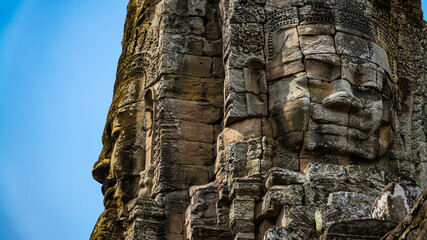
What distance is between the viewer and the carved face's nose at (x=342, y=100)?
15.5 m

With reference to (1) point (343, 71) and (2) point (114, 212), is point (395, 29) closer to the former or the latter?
(1) point (343, 71)

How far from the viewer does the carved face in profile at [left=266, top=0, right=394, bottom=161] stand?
1543 cm

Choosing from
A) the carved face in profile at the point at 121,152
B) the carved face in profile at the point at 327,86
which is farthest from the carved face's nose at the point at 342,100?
the carved face in profile at the point at 121,152

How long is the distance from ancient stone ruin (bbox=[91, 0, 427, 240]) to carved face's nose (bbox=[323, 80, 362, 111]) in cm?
2

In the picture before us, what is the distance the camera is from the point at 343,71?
15.8 m

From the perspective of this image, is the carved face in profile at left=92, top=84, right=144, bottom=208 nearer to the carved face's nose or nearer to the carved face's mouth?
the carved face's mouth

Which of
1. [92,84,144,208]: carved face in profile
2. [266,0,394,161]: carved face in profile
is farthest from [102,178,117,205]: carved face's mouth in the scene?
[266,0,394,161]: carved face in profile

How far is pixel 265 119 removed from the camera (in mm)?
15812

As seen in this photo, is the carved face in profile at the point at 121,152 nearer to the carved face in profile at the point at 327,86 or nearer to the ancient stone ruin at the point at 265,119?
the ancient stone ruin at the point at 265,119

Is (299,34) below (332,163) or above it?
above

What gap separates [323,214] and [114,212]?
22.5 feet

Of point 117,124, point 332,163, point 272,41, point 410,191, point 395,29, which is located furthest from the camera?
point 117,124

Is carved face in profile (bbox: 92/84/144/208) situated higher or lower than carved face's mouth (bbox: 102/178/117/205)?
higher

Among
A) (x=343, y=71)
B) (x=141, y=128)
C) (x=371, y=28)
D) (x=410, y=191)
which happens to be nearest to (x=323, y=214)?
(x=410, y=191)
